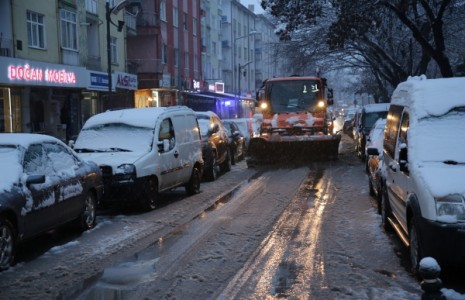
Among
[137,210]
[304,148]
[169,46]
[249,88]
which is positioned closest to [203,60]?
[169,46]

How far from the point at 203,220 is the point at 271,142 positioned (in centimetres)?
1014

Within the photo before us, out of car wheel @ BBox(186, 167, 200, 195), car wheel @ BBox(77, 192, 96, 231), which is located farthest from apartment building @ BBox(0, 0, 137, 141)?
car wheel @ BBox(77, 192, 96, 231)

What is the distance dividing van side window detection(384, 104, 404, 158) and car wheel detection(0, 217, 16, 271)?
16.1ft

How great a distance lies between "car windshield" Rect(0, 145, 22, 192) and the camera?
22.8ft

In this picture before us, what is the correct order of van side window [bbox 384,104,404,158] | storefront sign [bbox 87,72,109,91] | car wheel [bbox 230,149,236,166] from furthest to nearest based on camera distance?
storefront sign [bbox 87,72,109,91] → car wheel [bbox 230,149,236,166] → van side window [bbox 384,104,404,158]

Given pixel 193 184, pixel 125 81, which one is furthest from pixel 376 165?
pixel 125 81

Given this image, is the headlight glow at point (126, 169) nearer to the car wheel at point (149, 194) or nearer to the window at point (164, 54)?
the car wheel at point (149, 194)

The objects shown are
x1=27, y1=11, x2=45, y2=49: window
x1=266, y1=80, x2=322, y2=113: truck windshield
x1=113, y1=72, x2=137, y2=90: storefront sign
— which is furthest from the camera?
x1=113, y1=72, x2=137, y2=90: storefront sign

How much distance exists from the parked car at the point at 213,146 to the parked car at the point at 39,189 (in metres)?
6.15

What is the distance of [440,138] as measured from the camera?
263 inches

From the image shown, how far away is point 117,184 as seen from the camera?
33.7ft

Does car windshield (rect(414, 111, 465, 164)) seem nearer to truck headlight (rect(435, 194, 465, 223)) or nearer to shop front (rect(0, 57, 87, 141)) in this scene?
truck headlight (rect(435, 194, 465, 223))

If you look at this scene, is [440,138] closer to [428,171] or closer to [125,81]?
[428,171]

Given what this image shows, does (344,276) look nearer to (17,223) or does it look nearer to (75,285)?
(75,285)
